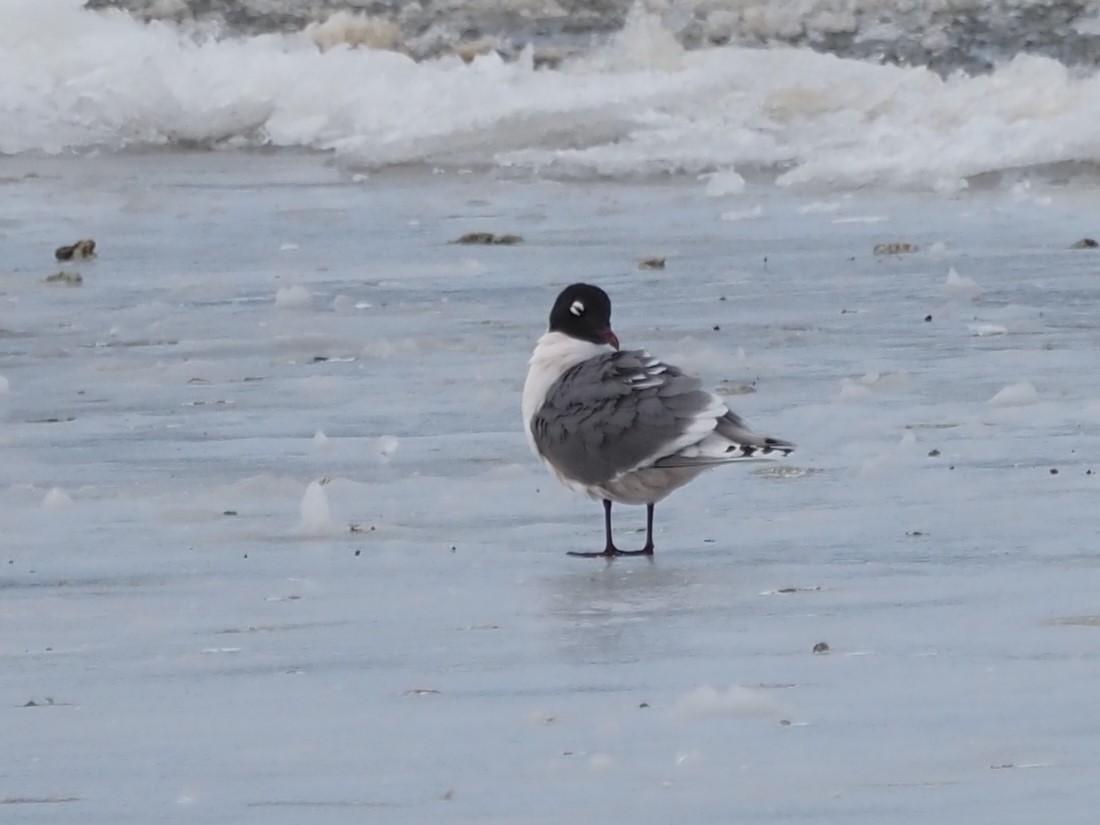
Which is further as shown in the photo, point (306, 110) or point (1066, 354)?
point (306, 110)

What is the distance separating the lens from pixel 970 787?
12.3 ft

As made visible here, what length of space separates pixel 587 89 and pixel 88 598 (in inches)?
456

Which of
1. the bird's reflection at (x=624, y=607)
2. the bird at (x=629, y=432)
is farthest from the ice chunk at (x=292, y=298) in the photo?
the bird's reflection at (x=624, y=607)

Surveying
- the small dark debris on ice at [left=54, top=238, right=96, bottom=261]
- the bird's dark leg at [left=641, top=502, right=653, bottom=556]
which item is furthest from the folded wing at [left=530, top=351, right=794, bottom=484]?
the small dark debris on ice at [left=54, top=238, right=96, bottom=261]

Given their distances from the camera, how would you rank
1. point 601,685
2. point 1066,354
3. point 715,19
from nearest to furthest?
point 601,685 → point 1066,354 → point 715,19

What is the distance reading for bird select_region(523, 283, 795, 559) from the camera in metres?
5.85

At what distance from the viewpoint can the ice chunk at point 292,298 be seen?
1004cm

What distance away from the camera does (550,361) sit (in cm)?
640

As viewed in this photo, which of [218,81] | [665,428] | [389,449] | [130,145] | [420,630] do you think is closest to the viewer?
[420,630]

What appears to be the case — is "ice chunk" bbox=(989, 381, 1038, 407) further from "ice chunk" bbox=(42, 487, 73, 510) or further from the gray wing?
"ice chunk" bbox=(42, 487, 73, 510)

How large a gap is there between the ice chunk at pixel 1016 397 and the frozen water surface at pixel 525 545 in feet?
0.06

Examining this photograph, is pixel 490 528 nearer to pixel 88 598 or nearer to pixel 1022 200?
pixel 88 598

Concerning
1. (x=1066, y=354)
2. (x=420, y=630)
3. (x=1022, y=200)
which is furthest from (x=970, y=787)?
(x=1022, y=200)

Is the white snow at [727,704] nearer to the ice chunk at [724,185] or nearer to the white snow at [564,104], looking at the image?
the white snow at [564,104]
